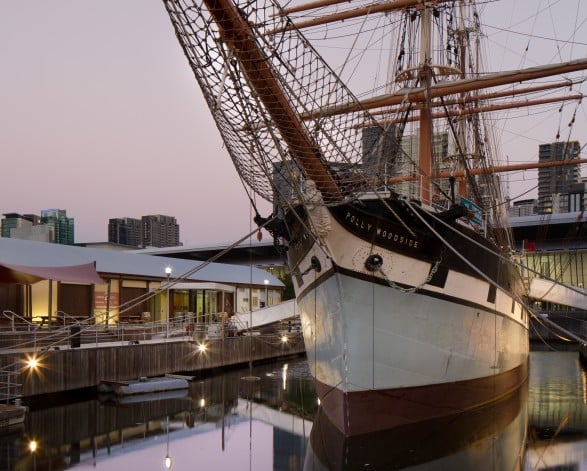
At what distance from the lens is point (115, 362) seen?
770 inches

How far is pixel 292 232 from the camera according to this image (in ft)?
45.7

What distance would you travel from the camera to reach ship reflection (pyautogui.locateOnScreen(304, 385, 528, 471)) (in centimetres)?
1102

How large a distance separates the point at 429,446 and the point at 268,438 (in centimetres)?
359

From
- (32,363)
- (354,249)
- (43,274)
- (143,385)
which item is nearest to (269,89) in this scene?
(354,249)

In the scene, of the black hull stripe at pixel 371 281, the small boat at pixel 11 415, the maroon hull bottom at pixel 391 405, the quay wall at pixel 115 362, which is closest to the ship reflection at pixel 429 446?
the maroon hull bottom at pixel 391 405

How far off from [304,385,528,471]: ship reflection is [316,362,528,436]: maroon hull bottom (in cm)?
16

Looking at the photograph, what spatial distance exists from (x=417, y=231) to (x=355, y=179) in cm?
186

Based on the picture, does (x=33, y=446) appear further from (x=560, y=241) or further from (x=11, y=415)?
(x=560, y=241)

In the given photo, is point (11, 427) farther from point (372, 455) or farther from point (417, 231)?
point (417, 231)

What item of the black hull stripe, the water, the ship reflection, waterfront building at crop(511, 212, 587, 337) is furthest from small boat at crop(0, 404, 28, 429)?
waterfront building at crop(511, 212, 587, 337)

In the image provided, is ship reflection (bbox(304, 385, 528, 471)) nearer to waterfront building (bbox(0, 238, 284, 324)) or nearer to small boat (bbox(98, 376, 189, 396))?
waterfront building (bbox(0, 238, 284, 324))

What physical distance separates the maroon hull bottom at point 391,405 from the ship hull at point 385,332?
0.06 ft

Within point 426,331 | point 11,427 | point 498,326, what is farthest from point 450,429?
point 11,427

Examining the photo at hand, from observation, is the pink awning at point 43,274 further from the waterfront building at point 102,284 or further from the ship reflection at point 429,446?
the ship reflection at point 429,446
